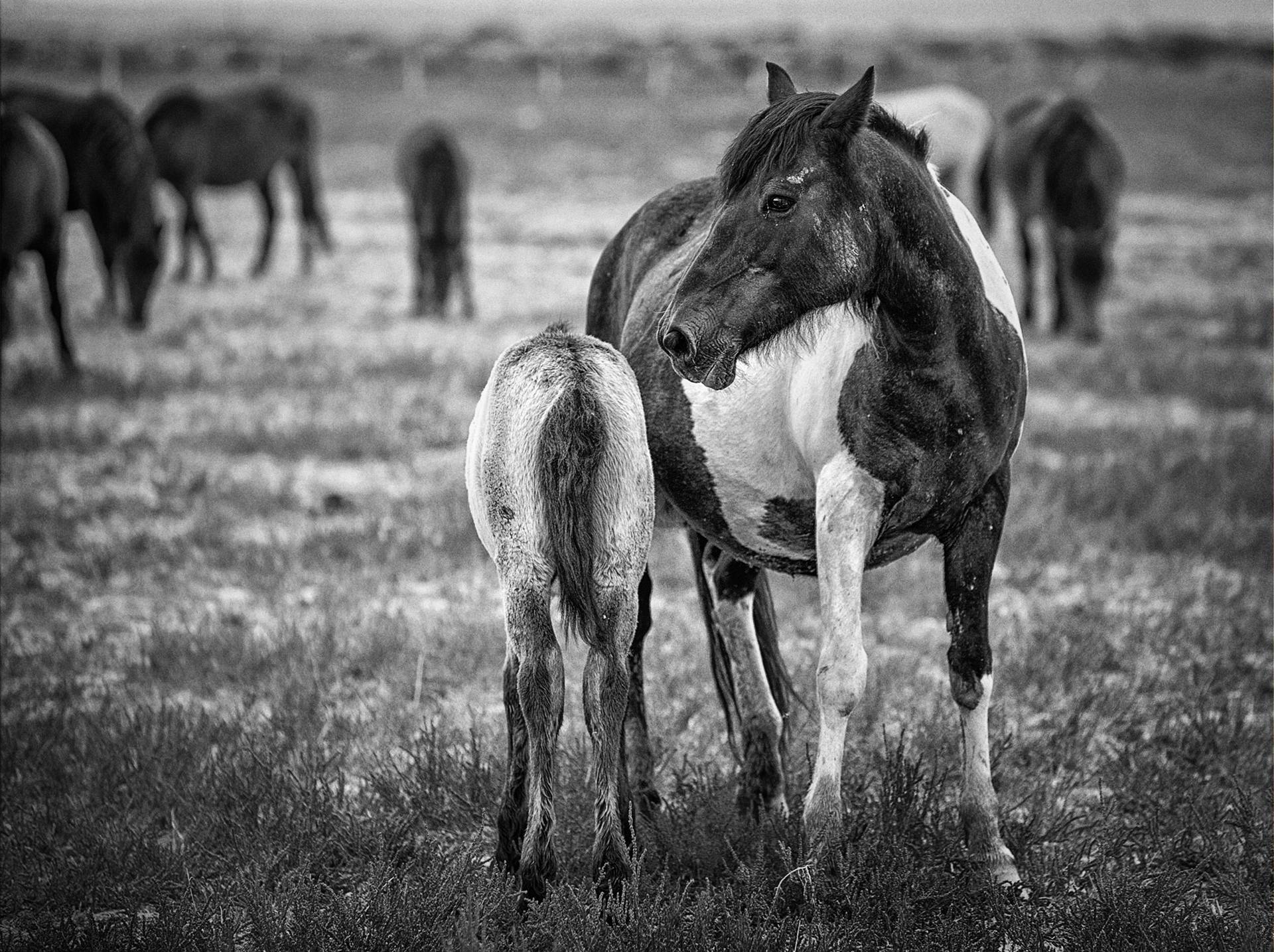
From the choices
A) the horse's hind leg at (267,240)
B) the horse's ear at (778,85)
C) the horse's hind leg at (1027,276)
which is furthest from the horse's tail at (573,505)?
the horse's hind leg at (267,240)

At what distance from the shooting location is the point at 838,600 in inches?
126

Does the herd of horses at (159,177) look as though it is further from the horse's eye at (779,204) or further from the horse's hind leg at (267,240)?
the horse's eye at (779,204)

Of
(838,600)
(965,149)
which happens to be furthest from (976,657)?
(965,149)

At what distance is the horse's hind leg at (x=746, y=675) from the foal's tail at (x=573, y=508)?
0.98 metres

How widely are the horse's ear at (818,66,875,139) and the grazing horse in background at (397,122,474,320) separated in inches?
428

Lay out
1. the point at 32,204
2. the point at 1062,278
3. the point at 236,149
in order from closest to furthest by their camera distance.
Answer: the point at 32,204
the point at 1062,278
the point at 236,149

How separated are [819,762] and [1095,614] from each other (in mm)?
3033

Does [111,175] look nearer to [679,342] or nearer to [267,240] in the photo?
[267,240]

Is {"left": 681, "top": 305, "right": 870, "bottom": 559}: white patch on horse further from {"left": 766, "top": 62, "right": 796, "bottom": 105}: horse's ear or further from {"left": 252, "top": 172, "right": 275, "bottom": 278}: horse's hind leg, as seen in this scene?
{"left": 252, "top": 172, "right": 275, "bottom": 278}: horse's hind leg

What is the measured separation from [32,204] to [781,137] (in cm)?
912

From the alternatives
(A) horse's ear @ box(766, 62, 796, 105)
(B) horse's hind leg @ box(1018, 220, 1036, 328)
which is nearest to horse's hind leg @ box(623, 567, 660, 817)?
(A) horse's ear @ box(766, 62, 796, 105)

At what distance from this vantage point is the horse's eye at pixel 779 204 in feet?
9.80

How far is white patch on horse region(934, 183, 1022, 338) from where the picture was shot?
3350mm

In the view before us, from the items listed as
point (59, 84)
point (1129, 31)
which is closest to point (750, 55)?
point (59, 84)
